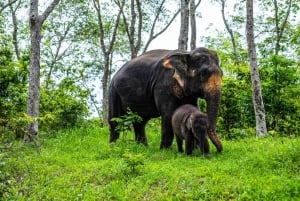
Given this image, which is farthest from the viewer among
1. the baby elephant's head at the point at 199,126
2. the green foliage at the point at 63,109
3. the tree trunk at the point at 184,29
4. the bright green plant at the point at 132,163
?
the tree trunk at the point at 184,29

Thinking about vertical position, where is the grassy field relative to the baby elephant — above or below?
below

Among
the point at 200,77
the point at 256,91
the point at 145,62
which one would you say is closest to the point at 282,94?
the point at 256,91

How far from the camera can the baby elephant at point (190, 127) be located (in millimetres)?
9383

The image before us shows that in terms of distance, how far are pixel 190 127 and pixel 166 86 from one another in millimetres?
1792

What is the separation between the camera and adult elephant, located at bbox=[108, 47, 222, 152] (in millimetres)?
10188

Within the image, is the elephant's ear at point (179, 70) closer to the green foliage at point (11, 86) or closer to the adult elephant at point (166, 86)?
the adult elephant at point (166, 86)

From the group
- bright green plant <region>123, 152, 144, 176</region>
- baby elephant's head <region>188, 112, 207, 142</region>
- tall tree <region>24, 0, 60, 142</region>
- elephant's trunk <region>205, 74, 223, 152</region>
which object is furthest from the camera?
tall tree <region>24, 0, 60, 142</region>

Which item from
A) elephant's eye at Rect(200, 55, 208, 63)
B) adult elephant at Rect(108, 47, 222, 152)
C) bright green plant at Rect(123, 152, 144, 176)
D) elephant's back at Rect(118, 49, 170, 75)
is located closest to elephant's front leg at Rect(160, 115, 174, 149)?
adult elephant at Rect(108, 47, 222, 152)

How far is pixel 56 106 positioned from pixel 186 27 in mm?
5055

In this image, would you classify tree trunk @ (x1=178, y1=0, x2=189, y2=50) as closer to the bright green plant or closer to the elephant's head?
the elephant's head

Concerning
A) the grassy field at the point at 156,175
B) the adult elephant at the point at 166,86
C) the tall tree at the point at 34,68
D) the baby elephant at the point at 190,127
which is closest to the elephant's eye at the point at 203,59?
the adult elephant at the point at 166,86

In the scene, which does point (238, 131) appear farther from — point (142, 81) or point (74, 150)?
point (74, 150)

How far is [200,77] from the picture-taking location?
10430 millimetres

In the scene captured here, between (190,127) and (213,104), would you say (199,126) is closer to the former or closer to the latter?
(190,127)
